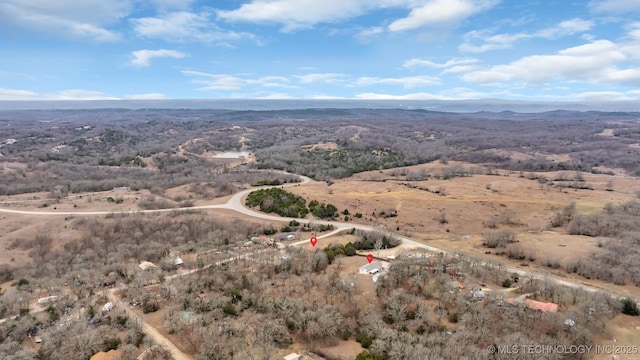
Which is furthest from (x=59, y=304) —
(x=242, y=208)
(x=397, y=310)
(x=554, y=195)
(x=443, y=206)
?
(x=554, y=195)

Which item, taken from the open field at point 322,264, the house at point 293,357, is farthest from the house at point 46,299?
the house at point 293,357

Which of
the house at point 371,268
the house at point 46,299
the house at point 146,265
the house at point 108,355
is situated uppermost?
the house at point 371,268

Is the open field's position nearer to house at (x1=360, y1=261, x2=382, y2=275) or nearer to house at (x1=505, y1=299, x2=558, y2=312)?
house at (x1=505, y1=299, x2=558, y2=312)

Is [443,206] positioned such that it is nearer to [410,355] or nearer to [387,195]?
[387,195]

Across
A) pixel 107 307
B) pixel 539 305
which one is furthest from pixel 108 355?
pixel 539 305

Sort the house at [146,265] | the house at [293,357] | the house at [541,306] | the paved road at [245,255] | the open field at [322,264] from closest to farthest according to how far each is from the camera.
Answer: the house at [293,357], the open field at [322,264], the paved road at [245,255], the house at [541,306], the house at [146,265]

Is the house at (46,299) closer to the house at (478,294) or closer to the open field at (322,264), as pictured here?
the open field at (322,264)

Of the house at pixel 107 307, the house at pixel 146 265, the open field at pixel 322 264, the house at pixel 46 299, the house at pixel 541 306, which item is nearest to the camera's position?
the open field at pixel 322 264
